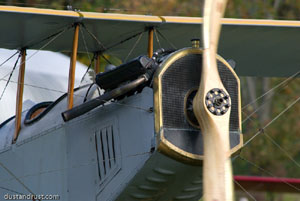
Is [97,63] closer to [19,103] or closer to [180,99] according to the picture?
[19,103]

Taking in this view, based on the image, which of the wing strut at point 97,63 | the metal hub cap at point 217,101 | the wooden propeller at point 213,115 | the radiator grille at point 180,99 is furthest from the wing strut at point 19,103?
the metal hub cap at point 217,101

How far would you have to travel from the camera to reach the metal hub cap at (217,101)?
667 cm

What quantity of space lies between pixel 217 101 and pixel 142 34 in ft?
8.45

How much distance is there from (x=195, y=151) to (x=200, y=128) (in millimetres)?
210

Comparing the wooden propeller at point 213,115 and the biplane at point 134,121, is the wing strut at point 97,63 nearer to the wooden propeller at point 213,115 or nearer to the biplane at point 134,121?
the biplane at point 134,121

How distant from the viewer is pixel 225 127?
6.73 metres

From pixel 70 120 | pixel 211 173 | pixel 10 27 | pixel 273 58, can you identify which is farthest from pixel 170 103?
pixel 273 58

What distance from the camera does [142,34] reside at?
9.07m

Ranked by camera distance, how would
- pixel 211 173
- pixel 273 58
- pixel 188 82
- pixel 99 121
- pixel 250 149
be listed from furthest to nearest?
pixel 250 149 < pixel 273 58 < pixel 99 121 < pixel 188 82 < pixel 211 173

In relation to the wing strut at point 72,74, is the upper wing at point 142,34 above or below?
above

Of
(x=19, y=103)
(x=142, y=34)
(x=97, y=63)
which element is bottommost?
(x=19, y=103)

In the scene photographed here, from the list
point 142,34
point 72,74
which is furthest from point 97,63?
point 72,74

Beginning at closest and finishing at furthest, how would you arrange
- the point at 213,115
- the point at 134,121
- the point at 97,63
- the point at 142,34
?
1. the point at 213,115
2. the point at 134,121
3. the point at 142,34
4. the point at 97,63

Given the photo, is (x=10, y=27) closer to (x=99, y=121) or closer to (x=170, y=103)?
(x=99, y=121)
